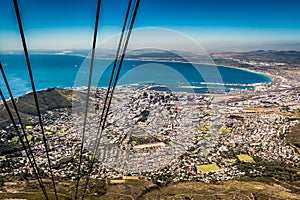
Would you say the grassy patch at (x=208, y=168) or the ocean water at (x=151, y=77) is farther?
the ocean water at (x=151, y=77)

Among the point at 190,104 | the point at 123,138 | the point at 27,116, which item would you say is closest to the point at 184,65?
the point at 190,104

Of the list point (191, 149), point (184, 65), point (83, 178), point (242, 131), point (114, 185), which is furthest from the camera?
point (184, 65)

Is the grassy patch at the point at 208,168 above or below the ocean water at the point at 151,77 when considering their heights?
below

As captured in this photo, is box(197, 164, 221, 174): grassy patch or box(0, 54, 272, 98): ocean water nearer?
box(197, 164, 221, 174): grassy patch

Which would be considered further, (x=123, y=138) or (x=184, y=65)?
(x=184, y=65)

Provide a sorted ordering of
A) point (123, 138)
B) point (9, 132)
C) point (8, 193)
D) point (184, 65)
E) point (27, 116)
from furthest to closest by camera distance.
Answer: point (184, 65), point (27, 116), point (9, 132), point (123, 138), point (8, 193)

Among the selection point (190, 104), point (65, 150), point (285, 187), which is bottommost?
point (285, 187)

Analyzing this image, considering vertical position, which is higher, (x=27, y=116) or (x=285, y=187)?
(x=27, y=116)

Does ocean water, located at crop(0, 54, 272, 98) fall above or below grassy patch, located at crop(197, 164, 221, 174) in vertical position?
above

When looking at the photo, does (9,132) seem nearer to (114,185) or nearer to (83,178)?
(83,178)

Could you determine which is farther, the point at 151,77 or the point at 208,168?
the point at 151,77

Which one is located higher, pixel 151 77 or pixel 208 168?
pixel 151 77
